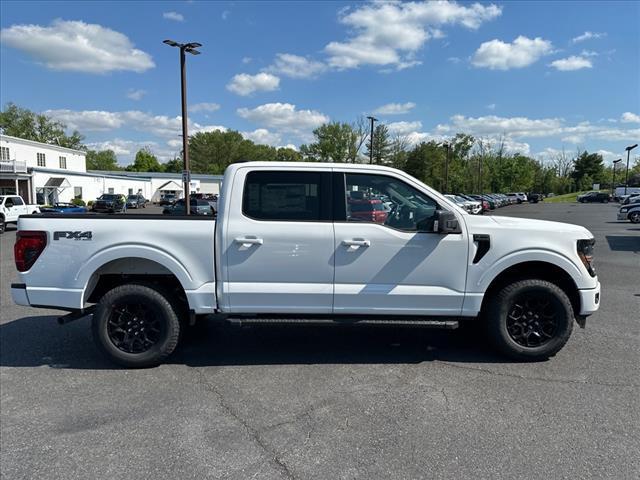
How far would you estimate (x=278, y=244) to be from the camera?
4066mm

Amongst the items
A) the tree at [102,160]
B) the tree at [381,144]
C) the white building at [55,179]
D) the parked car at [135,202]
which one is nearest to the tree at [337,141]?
the tree at [381,144]

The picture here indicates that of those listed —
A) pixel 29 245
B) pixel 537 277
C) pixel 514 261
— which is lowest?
pixel 537 277

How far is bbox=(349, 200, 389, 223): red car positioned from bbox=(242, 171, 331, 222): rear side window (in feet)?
0.81

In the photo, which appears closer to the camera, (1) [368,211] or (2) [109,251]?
(2) [109,251]

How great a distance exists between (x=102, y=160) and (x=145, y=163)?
1067 centimetres

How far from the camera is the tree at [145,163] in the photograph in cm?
11775

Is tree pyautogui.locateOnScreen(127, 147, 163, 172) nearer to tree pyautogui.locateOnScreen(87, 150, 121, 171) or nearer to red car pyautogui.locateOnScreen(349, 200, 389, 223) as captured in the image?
tree pyautogui.locateOnScreen(87, 150, 121, 171)

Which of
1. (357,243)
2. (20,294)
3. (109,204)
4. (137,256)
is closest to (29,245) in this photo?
(20,294)

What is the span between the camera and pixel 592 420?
328 centimetres

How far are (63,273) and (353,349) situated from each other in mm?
3047

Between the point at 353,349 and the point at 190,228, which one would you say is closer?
the point at 190,228

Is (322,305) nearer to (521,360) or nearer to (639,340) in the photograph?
(521,360)

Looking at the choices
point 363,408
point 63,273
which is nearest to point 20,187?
point 63,273

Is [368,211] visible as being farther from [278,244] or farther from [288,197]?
[278,244]
